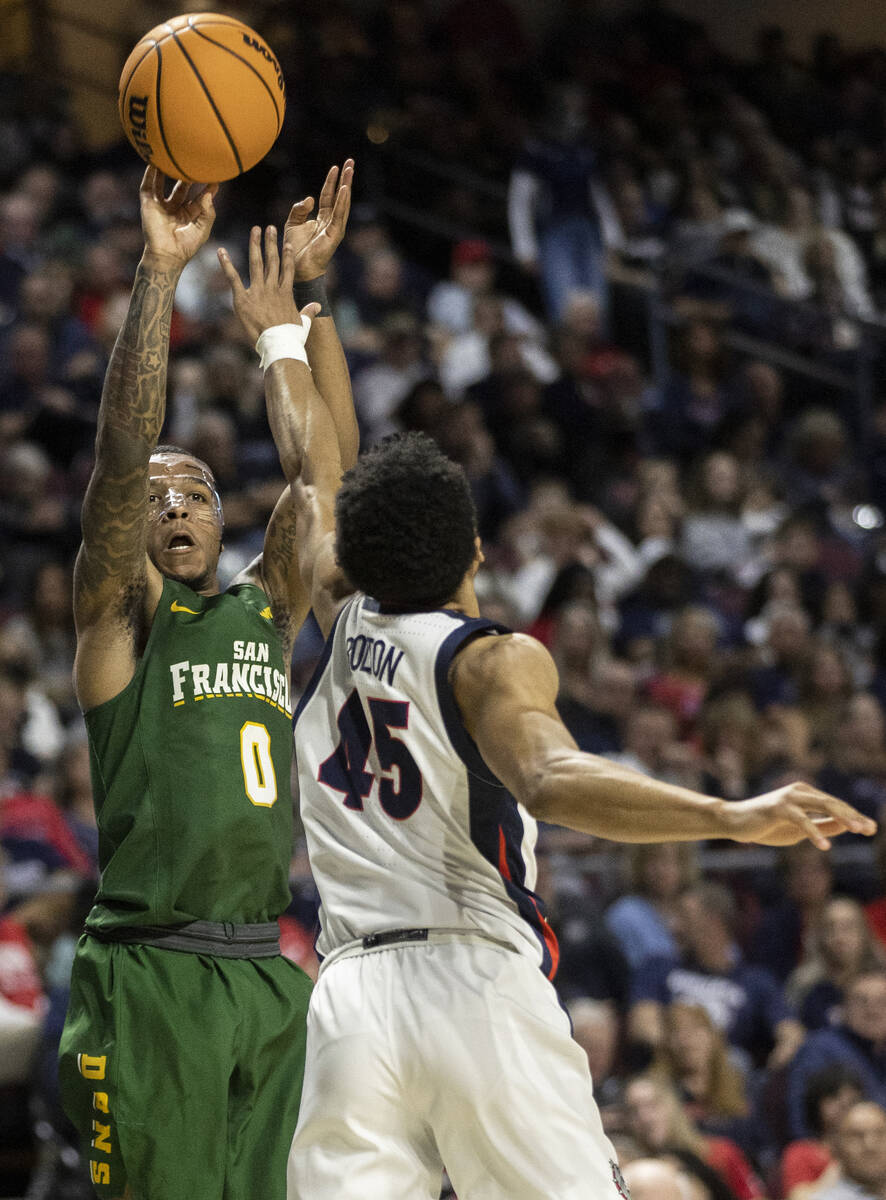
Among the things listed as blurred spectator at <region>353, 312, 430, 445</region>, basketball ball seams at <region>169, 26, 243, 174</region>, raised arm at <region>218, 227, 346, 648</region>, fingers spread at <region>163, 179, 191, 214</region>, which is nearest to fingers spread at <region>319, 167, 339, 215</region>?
raised arm at <region>218, 227, 346, 648</region>

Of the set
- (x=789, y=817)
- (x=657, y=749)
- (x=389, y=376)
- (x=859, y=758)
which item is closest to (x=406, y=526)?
(x=789, y=817)

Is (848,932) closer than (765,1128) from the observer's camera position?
No

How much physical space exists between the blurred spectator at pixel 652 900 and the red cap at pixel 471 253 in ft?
16.8

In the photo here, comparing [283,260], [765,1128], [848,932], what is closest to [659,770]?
[848,932]

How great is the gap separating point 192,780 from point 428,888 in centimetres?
83

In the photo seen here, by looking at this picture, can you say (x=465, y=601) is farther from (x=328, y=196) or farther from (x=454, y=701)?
(x=328, y=196)

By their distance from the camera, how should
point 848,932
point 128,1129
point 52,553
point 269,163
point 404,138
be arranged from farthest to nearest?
point 404,138, point 269,163, point 52,553, point 848,932, point 128,1129

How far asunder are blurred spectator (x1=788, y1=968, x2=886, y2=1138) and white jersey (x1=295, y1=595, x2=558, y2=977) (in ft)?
11.4

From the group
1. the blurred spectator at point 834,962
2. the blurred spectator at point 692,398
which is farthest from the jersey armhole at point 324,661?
the blurred spectator at point 692,398

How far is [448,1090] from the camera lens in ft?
9.48

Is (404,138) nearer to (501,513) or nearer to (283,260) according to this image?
(501,513)

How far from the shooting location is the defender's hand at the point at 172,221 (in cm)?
368

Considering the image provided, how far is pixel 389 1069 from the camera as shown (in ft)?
9.61

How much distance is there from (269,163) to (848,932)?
22.4 feet
